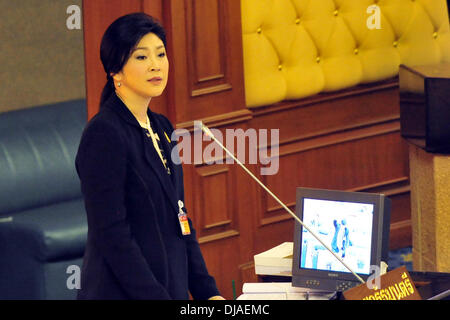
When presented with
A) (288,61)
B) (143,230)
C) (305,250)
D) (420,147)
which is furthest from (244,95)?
(143,230)

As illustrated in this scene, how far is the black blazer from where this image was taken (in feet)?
8.23

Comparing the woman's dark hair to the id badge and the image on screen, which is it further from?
the image on screen

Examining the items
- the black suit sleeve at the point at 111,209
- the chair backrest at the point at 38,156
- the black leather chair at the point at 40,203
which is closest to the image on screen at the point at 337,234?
the black suit sleeve at the point at 111,209

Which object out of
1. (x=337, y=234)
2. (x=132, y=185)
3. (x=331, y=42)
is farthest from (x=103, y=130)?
(x=331, y=42)

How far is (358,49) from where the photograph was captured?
5.40 metres

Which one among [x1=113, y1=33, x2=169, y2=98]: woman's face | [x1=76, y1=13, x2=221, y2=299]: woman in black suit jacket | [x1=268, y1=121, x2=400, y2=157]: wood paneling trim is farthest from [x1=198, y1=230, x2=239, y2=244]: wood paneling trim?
[x1=113, y1=33, x2=169, y2=98]: woman's face

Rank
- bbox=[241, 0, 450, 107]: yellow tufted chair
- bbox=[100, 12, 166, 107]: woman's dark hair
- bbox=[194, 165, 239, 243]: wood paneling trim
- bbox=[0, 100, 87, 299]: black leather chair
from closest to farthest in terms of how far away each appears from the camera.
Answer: bbox=[100, 12, 166, 107]: woman's dark hair
bbox=[0, 100, 87, 299]: black leather chair
bbox=[194, 165, 239, 243]: wood paneling trim
bbox=[241, 0, 450, 107]: yellow tufted chair

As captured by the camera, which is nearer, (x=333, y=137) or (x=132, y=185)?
(x=132, y=185)

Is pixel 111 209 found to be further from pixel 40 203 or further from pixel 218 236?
pixel 40 203

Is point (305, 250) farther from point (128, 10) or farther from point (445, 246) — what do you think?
point (128, 10)

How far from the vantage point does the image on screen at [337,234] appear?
3.05 m

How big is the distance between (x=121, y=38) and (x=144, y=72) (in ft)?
0.36

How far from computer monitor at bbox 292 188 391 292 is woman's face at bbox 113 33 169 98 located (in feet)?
2.28

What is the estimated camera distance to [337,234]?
3096 mm
